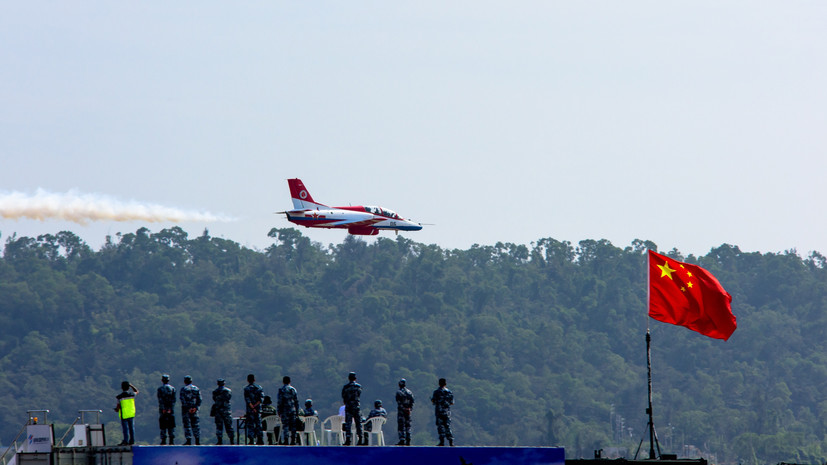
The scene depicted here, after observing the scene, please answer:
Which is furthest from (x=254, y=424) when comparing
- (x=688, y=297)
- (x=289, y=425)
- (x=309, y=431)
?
(x=688, y=297)

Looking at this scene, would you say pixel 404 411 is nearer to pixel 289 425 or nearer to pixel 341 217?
pixel 289 425

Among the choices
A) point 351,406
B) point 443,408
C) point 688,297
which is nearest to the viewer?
point 351,406

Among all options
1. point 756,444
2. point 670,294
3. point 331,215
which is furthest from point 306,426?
point 756,444

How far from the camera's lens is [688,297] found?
3688 centimetres

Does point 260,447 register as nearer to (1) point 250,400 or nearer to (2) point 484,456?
(1) point 250,400

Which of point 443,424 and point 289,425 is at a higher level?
point 289,425

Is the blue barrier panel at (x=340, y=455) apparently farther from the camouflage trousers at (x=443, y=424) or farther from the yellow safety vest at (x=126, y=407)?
the camouflage trousers at (x=443, y=424)

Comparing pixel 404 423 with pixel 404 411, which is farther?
pixel 404 423

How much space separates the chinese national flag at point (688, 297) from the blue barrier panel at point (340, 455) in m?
5.07

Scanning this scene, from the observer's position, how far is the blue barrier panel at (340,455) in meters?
31.0

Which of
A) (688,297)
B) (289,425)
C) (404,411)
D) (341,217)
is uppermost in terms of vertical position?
(341,217)

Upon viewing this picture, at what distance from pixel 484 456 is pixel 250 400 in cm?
580

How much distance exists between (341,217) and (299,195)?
6243 mm

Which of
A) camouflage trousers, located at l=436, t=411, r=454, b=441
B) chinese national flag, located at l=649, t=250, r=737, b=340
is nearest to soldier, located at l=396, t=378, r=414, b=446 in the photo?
camouflage trousers, located at l=436, t=411, r=454, b=441
